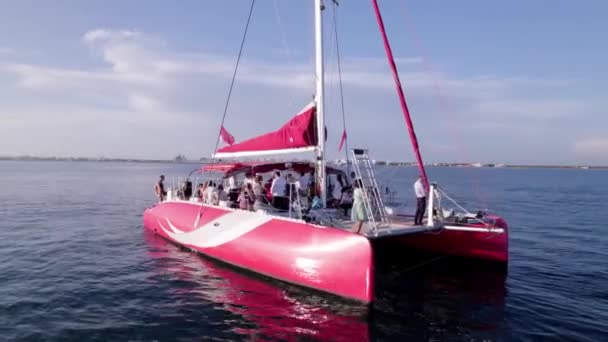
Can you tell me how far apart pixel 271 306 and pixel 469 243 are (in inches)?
221

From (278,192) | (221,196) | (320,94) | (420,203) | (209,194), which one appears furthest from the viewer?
(209,194)

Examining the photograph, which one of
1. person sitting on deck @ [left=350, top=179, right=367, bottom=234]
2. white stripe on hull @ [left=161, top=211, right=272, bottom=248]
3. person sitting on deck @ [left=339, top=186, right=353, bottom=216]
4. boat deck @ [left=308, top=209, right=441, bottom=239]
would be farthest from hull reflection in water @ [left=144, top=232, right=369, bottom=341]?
person sitting on deck @ [left=339, top=186, right=353, bottom=216]

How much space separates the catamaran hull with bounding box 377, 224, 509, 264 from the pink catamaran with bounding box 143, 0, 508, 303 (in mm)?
24

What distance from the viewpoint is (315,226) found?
874 cm

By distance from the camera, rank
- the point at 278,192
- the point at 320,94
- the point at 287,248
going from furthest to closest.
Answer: the point at 278,192 < the point at 320,94 < the point at 287,248

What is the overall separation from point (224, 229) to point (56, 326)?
174 inches

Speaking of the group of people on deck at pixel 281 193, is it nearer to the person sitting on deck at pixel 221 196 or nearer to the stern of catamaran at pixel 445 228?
the person sitting on deck at pixel 221 196

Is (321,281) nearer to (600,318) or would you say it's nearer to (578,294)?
(600,318)

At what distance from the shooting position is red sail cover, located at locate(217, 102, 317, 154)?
11.3 m

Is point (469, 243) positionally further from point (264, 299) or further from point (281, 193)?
point (264, 299)

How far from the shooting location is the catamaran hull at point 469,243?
1064cm

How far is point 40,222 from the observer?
18.3m

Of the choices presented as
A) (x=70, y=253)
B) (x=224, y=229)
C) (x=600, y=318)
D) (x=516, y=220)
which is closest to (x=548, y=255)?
(x=600, y=318)

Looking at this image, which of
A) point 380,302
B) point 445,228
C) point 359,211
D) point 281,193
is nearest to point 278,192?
point 281,193
